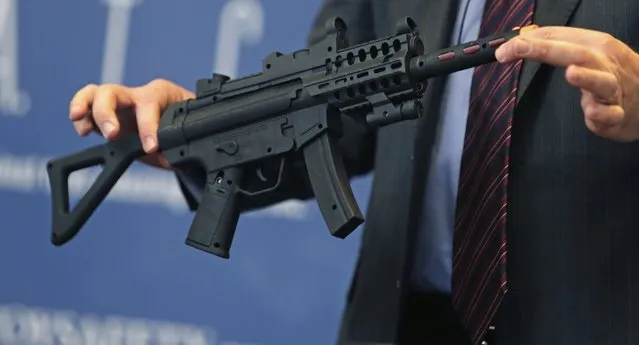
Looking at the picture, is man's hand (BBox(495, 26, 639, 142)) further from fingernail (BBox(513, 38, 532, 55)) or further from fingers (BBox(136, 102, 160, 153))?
fingers (BBox(136, 102, 160, 153))

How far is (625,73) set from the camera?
54cm

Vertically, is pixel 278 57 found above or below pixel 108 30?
below

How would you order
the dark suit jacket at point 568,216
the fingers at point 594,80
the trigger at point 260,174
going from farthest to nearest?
the trigger at point 260,174 → the dark suit jacket at point 568,216 → the fingers at point 594,80

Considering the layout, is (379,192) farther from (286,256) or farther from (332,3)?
(286,256)

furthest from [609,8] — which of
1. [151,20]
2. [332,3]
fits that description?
[151,20]

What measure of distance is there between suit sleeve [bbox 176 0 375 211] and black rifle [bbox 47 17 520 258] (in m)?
0.04

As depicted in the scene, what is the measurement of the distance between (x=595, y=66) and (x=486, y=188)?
0.17 meters

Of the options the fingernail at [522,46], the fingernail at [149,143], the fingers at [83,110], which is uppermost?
the fingers at [83,110]

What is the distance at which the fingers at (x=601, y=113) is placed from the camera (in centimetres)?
53

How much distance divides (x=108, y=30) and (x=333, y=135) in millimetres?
666

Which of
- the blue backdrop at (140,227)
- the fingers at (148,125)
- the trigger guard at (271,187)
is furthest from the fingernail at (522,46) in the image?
the blue backdrop at (140,227)

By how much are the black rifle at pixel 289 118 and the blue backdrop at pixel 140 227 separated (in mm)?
372

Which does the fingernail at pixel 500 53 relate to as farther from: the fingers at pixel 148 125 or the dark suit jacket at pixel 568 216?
the fingers at pixel 148 125

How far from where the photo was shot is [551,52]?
54 centimetres
